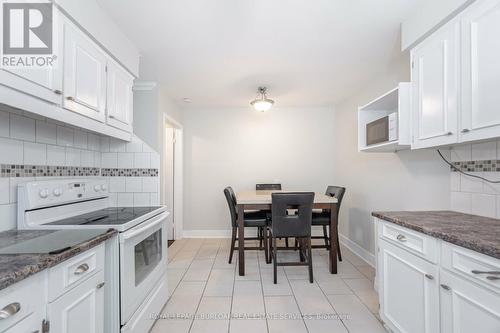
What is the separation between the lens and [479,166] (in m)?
1.64

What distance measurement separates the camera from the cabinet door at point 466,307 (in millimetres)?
982

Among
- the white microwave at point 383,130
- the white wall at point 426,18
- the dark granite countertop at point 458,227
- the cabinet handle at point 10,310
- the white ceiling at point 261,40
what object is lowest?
the cabinet handle at point 10,310

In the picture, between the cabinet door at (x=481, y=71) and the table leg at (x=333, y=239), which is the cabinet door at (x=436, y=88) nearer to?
the cabinet door at (x=481, y=71)

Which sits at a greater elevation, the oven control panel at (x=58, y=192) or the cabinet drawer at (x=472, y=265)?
the oven control panel at (x=58, y=192)

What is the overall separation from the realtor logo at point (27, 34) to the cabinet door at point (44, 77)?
0.07ft

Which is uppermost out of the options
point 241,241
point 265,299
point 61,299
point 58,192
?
point 58,192

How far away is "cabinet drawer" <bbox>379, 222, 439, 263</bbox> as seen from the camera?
1294 millimetres

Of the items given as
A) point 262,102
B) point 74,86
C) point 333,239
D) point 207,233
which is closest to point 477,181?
point 333,239

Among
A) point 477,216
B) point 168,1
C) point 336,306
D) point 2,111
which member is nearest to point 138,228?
point 2,111

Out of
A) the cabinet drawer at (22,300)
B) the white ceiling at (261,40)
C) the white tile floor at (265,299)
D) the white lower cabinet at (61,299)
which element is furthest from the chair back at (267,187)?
the cabinet drawer at (22,300)

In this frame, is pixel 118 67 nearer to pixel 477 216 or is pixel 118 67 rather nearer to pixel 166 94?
pixel 166 94

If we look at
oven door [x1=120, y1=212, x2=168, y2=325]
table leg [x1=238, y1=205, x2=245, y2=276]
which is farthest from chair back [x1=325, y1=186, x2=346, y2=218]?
oven door [x1=120, y1=212, x2=168, y2=325]

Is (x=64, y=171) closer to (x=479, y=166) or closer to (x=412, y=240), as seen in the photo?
(x=412, y=240)

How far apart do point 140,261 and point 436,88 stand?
229 centimetres
